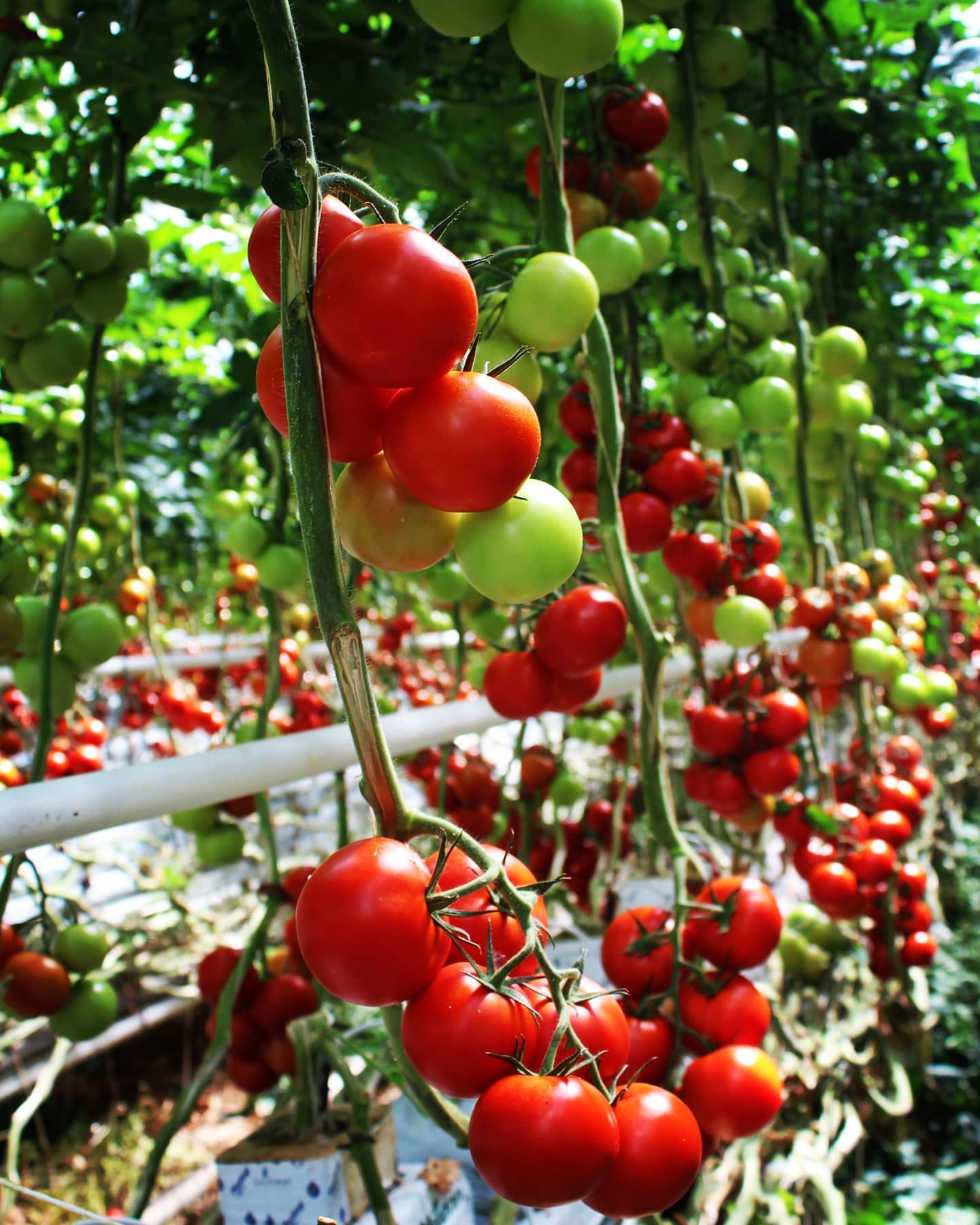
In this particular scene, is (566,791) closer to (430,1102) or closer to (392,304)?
(430,1102)

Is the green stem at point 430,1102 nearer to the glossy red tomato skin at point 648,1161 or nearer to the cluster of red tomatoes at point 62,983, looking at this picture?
the glossy red tomato skin at point 648,1161

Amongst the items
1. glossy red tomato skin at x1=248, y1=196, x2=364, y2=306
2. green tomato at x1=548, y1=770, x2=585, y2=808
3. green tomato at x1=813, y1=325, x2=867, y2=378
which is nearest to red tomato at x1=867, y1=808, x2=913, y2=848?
green tomato at x1=548, y1=770, x2=585, y2=808

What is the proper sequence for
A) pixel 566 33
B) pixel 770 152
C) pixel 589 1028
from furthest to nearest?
pixel 770 152, pixel 566 33, pixel 589 1028

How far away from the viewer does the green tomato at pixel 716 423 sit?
0.92 m

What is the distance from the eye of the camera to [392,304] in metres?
0.31

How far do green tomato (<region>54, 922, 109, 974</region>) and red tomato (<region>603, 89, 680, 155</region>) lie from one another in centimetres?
99

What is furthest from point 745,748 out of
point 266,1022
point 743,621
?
point 266,1022

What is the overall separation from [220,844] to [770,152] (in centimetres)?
118

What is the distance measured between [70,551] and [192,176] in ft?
3.16

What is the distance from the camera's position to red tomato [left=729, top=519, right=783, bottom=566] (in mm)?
971

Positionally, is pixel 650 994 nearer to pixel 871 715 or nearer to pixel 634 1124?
pixel 634 1124

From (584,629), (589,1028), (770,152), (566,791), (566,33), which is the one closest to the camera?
(589,1028)

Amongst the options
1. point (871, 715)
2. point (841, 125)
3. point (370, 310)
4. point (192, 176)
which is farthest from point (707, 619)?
point (192, 176)

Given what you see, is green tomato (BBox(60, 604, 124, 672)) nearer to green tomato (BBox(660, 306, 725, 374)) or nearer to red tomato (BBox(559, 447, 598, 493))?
red tomato (BBox(559, 447, 598, 493))
